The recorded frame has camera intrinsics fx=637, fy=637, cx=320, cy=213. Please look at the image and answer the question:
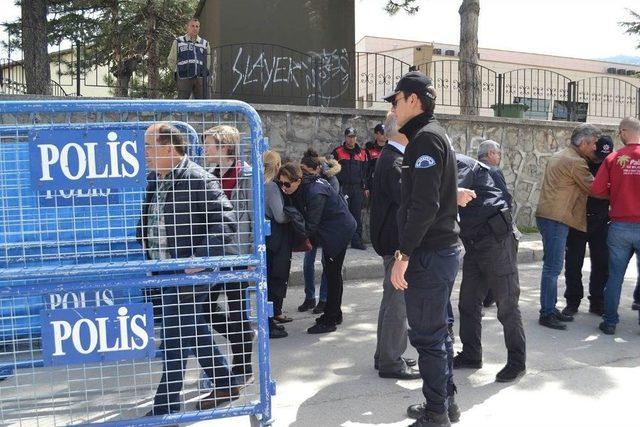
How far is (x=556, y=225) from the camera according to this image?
6023mm

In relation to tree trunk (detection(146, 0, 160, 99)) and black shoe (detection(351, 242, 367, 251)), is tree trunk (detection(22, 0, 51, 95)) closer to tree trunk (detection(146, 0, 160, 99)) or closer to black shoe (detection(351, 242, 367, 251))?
tree trunk (detection(146, 0, 160, 99))

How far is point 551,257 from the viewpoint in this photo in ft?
19.8

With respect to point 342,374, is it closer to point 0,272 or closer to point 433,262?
point 433,262

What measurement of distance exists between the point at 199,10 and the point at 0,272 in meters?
12.4

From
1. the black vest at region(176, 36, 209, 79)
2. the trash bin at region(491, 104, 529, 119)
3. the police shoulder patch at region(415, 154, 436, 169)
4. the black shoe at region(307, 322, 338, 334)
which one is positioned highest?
the black vest at region(176, 36, 209, 79)

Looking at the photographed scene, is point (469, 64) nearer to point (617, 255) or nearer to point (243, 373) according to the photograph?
point (617, 255)

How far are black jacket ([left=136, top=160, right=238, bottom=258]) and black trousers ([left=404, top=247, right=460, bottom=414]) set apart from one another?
110 cm

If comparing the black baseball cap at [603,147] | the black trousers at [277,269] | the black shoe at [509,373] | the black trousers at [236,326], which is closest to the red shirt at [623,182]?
the black baseball cap at [603,147]

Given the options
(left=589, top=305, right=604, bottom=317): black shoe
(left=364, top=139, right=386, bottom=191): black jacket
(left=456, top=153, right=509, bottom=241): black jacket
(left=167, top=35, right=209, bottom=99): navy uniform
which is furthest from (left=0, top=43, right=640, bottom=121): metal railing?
(left=456, top=153, right=509, bottom=241): black jacket

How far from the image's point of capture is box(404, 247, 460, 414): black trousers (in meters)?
3.71

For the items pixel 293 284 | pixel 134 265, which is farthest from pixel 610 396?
pixel 293 284

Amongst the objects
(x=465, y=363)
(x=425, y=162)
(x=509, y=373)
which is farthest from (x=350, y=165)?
(x=425, y=162)

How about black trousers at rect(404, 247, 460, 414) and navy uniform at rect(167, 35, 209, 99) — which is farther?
navy uniform at rect(167, 35, 209, 99)

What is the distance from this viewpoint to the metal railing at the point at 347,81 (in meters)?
11.2
